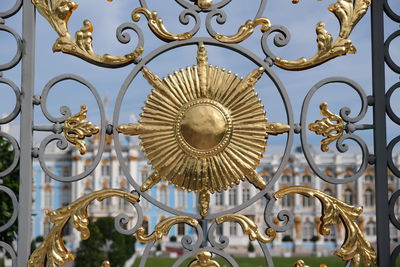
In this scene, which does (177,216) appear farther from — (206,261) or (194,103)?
(194,103)

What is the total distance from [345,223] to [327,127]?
1.43ft

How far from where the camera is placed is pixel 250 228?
111 inches

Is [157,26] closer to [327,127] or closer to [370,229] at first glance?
[327,127]

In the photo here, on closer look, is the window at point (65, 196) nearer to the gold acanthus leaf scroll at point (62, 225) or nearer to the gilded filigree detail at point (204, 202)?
the gold acanthus leaf scroll at point (62, 225)

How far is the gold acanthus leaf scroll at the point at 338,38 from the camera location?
2.88m

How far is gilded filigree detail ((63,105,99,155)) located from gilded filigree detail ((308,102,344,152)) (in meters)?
0.97

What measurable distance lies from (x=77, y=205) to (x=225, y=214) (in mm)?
658

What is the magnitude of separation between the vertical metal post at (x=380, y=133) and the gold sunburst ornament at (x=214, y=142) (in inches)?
16.8

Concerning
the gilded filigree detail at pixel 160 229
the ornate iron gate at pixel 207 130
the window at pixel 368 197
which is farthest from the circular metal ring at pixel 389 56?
the window at pixel 368 197

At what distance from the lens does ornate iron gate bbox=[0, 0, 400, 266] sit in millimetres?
2822

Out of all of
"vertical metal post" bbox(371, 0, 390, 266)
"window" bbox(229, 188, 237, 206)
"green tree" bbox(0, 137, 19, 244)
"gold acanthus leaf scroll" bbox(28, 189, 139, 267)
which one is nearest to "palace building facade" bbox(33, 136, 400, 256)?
"window" bbox(229, 188, 237, 206)

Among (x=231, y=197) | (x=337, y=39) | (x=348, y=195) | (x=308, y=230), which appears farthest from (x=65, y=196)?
(x=337, y=39)

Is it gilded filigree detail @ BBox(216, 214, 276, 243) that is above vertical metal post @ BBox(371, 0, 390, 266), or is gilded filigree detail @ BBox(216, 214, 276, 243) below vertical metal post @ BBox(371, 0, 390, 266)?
below

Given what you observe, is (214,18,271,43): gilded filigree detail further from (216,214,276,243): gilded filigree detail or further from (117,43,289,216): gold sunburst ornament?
(216,214,276,243): gilded filigree detail
